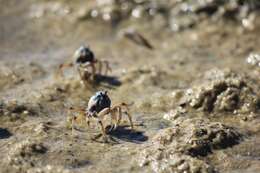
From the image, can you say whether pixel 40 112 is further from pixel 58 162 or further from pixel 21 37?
pixel 21 37

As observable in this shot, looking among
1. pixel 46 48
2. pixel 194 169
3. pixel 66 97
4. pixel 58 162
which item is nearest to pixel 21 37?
pixel 46 48

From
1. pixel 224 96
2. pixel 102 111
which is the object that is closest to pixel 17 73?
pixel 102 111

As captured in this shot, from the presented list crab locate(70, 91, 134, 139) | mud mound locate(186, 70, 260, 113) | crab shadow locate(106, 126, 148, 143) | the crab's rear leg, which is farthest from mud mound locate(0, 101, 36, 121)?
mud mound locate(186, 70, 260, 113)

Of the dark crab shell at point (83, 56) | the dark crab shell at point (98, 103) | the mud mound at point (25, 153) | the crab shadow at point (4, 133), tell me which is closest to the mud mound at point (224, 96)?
the dark crab shell at point (98, 103)

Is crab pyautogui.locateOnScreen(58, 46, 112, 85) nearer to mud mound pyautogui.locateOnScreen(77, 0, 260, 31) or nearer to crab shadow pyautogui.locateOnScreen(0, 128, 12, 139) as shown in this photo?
crab shadow pyautogui.locateOnScreen(0, 128, 12, 139)

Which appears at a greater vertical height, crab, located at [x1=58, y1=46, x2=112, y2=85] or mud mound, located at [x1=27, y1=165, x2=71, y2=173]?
crab, located at [x1=58, y1=46, x2=112, y2=85]

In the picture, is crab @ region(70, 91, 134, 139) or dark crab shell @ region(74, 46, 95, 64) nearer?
crab @ region(70, 91, 134, 139)

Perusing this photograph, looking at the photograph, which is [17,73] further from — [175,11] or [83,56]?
[175,11]
